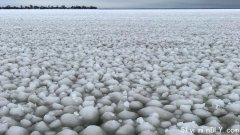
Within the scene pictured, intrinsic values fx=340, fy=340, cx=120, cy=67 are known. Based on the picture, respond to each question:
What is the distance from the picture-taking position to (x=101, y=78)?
4492 mm

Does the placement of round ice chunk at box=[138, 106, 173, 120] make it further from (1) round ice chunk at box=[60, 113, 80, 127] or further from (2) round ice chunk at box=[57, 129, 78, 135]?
(2) round ice chunk at box=[57, 129, 78, 135]

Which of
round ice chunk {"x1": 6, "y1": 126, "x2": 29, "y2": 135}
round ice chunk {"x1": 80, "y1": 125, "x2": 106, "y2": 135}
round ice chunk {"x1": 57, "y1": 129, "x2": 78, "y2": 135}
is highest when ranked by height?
round ice chunk {"x1": 80, "y1": 125, "x2": 106, "y2": 135}

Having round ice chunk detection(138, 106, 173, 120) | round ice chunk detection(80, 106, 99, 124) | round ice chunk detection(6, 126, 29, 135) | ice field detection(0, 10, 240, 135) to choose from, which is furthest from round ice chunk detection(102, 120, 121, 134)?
round ice chunk detection(6, 126, 29, 135)

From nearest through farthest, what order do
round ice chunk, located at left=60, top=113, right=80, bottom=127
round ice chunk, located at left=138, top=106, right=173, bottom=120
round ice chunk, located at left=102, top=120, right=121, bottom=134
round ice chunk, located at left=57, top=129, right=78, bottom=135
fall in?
1. round ice chunk, located at left=57, top=129, right=78, bottom=135
2. round ice chunk, located at left=102, top=120, right=121, bottom=134
3. round ice chunk, located at left=60, top=113, right=80, bottom=127
4. round ice chunk, located at left=138, top=106, right=173, bottom=120

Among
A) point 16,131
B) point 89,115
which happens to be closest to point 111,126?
point 89,115

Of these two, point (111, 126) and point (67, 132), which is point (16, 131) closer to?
point (67, 132)

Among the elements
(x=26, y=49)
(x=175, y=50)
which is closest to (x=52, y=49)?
(x=26, y=49)

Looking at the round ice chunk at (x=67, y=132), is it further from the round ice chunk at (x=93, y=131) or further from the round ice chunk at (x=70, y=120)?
the round ice chunk at (x=70, y=120)

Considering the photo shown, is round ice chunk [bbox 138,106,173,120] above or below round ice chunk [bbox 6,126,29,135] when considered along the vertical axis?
above

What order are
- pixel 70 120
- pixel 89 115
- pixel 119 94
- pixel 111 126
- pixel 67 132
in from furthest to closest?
pixel 119 94, pixel 89 115, pixel 70 120, pixel 111 126, pixel 67 132

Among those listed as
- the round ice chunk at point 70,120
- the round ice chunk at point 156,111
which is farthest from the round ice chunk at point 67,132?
the round ice chunk at point 156,111

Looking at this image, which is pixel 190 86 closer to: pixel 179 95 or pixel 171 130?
pixel 179 95

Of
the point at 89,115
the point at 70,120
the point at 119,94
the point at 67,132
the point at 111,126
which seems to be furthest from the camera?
the point at 119,94

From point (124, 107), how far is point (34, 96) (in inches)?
38.8
